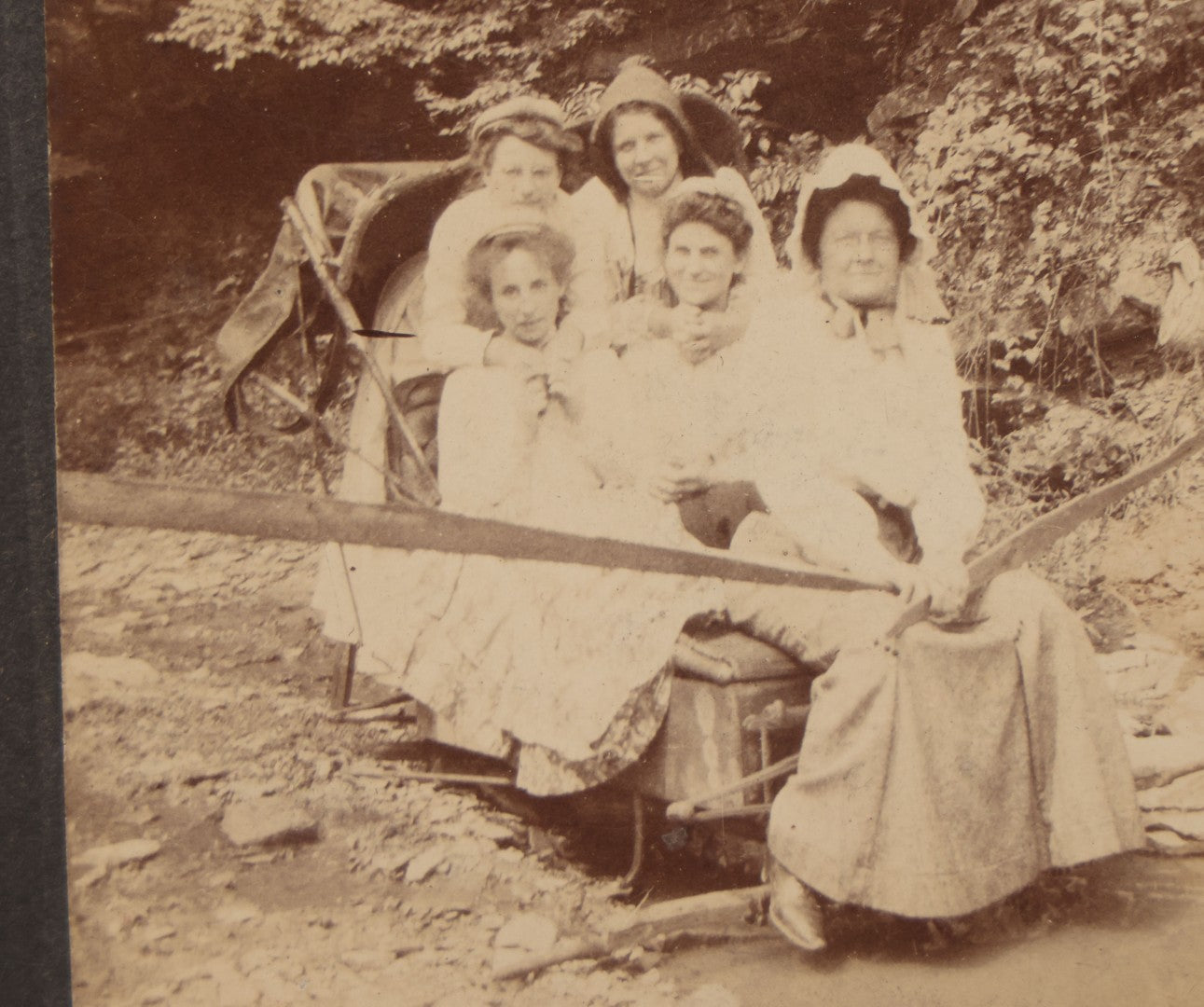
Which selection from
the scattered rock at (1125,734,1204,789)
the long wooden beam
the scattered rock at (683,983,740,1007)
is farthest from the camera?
the scattered rock at (1125,734,1204,789)

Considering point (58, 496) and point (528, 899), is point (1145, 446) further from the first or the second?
point (58, 496)

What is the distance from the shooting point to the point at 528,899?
6.06 feet

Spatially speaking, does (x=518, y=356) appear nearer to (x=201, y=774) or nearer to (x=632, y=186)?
(x=632, y=186)

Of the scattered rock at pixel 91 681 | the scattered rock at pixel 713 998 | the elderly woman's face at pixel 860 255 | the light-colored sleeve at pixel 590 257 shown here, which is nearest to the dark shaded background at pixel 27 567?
the scattered rock at pixel 91 681

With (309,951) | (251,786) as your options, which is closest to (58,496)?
(251,786)

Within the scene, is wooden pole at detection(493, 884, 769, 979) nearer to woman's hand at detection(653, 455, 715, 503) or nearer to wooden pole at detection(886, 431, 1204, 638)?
wooden pole at detection(886, 431, 1204, 638)

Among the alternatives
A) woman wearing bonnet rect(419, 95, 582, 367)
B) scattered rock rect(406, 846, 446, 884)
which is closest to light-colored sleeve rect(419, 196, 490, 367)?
woman wearing bonnet rect(419, 95, 582, 367)

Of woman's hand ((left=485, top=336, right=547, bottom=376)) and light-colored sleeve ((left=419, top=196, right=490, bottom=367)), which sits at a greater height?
light-colored sleeve ((left=419, top=196, right=490, bottom=367))

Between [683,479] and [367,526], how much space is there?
1.86ft

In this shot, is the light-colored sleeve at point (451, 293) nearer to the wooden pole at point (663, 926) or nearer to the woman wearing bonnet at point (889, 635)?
the woman wearing bonnet at point (889, 635)

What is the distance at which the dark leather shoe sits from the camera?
5.71 feet

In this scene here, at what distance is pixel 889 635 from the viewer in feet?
5.68

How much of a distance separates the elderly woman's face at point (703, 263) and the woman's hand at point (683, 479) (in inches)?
10.8

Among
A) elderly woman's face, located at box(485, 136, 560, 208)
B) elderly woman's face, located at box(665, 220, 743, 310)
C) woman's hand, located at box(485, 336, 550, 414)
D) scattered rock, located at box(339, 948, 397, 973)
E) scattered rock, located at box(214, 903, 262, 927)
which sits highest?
elderly woman's face, located at box(485, 136, 560, 208)
